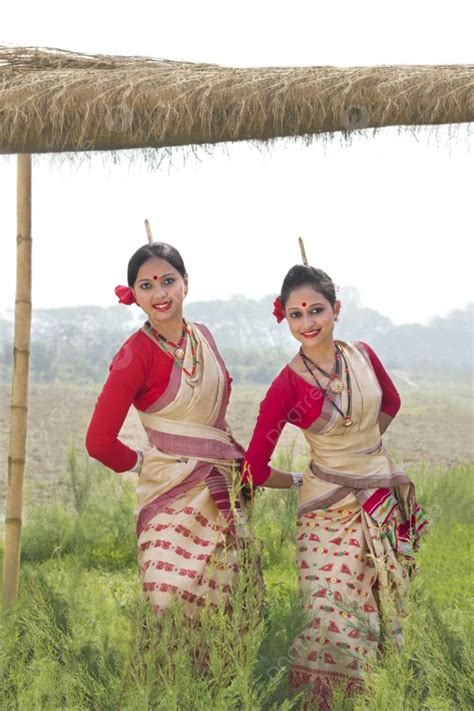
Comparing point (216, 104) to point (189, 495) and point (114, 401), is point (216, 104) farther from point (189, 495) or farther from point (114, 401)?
point (189, 495)

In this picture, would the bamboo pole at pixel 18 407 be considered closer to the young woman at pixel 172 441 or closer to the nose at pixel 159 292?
the young woman at pixel 172 441

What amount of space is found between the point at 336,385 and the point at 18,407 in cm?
156

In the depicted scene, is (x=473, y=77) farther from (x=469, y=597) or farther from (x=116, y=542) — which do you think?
(x=116, y=542)

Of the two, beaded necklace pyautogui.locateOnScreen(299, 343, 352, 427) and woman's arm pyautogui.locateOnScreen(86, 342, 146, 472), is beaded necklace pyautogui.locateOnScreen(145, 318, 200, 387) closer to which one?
woman's arm pyautogui.locateOnScreen(86, 342, 146, 472)

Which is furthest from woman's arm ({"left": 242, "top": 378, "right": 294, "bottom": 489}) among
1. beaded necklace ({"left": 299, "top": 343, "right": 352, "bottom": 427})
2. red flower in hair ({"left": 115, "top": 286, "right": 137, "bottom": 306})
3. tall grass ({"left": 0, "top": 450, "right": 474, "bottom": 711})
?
red flower in hair ({"left": 115, "top": 286, "right": 137, "bottom": 306})

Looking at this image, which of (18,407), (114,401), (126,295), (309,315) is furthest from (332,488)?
(18,407)

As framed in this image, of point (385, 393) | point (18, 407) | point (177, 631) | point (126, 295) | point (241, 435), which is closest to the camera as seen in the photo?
point (177, 631)

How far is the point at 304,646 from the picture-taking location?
3377 millimetres

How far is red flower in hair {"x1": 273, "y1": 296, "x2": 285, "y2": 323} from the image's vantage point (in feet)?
11.2

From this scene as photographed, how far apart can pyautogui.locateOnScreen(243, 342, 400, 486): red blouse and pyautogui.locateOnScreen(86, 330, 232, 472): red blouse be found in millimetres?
370

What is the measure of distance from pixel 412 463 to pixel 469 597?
12.1 ft

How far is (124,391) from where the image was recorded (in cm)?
326

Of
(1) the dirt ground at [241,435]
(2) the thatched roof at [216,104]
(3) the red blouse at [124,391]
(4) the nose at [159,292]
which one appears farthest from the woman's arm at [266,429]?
(1) the dirt ground at [241,435]

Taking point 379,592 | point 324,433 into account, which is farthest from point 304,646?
point 324,433
